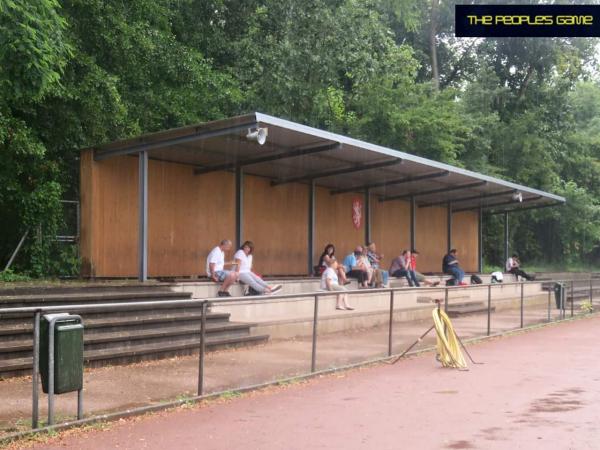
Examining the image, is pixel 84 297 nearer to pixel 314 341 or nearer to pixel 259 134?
pixel 314 341

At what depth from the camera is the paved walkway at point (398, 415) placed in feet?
22.0

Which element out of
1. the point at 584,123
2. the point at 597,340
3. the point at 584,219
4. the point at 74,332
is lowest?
the point at 597,340

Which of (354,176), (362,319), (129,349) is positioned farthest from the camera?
(354,176)

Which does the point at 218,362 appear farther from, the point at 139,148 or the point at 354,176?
the point at 354,176

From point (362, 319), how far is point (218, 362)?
347 cm

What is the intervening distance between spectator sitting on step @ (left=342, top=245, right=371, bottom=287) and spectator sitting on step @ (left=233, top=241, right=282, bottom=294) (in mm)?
3746

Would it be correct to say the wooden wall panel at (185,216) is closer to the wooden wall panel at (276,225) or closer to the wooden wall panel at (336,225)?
the wooden wall panel at (276,225)

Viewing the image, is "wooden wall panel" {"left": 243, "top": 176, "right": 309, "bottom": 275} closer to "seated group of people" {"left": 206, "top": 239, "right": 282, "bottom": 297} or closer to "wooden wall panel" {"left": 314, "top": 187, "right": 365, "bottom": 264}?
"wooden wall panel" {"left": 314, "top": 187, "right": 365, "bottom": 264}

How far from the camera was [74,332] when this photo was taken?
22.5 feet

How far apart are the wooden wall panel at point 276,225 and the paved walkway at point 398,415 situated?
914 centimetres

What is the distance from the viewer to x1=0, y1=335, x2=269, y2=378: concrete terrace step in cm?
902

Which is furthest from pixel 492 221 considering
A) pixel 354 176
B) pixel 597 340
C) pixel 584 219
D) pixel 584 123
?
pixel 597 340

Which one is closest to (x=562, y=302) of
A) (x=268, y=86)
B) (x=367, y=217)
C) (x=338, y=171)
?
(x=367, y=217)

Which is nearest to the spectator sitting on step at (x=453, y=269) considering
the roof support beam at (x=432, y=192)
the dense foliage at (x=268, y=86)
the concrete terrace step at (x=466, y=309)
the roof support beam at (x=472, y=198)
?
the roof support beam at (x=432, y=192)
